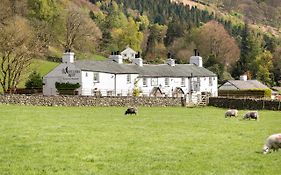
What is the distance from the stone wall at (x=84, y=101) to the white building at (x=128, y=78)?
7856mm

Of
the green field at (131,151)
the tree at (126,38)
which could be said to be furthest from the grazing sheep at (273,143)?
the tree at (126,38)

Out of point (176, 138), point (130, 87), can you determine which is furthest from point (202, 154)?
point (130, 87)

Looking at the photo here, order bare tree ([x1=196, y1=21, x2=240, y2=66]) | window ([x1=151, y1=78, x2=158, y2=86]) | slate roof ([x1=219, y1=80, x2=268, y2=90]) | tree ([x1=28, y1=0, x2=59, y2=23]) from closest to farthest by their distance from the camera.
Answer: window ([x1=151, y1=78, x2=158, y2=86]) < slate roof ([x1=219, y1=80, x2=268, y2=90]) < tree ([x1=28, y1=0, x2=59, y2=23]) < bare tree ([x1=196, y1=21, x2=240, y2=66])

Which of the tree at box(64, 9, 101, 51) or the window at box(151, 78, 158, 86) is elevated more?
the tree at box(64, 9, 101, 51)

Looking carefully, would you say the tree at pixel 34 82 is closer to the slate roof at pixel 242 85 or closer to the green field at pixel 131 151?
the slate roof at pixel 242 85

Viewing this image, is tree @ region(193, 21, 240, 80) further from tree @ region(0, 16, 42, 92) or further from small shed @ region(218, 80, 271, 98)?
tree @ region(0, 16, 42, 92)

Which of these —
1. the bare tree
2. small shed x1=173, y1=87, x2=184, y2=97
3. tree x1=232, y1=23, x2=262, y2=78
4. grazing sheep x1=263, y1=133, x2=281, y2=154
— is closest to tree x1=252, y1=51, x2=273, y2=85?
tree x1=232, y1=23, x2=262, y2=78

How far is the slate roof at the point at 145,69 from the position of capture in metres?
72.1

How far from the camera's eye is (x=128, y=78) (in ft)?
252

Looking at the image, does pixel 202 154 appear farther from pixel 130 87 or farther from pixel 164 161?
pixel 130 87

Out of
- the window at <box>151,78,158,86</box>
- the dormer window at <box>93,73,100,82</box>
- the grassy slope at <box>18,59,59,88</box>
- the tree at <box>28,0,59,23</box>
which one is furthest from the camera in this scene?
the tree at <box>28,0,59,23</box>

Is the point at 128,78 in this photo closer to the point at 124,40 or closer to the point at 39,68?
the point at 39,68

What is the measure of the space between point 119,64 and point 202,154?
60.5 meters

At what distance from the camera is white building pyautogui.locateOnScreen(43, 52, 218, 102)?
229ft
